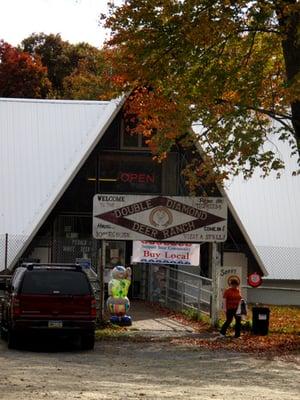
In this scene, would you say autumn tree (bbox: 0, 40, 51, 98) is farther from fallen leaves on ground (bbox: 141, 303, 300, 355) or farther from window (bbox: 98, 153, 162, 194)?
fallen leaves on ground (bbox: 141, 303, 300, 355)

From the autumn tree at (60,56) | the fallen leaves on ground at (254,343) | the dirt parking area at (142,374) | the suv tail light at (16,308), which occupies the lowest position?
the fallen leaves on ground at (254,343)

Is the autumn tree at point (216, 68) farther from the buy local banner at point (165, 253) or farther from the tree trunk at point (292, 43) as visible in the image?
the buy local banner at point (165, 253)

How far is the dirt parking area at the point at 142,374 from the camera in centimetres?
1148

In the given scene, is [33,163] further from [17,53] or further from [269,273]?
[17,53]

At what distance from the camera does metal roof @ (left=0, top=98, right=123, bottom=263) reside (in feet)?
103

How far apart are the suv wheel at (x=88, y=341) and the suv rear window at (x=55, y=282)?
951 mm

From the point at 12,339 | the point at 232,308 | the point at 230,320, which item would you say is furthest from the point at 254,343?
the point at 12,339

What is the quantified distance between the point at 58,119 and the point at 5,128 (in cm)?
237

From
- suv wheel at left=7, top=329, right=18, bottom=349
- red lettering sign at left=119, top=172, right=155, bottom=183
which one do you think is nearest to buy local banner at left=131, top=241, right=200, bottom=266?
red lettering sign at left=119, top=172, right=155, bottom=183

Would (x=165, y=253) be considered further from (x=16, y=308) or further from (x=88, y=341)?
(x=16, y=308)

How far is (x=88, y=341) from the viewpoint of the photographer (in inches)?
704

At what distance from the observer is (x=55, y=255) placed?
100 ft

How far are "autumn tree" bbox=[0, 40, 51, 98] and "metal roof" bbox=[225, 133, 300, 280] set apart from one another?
28.0 m

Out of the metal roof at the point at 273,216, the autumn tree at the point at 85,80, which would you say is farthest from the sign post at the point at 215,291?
the autumn tree at the point at 85,80
